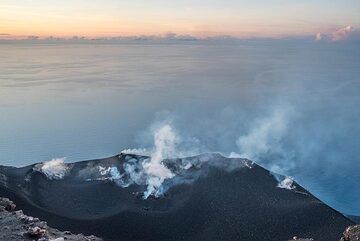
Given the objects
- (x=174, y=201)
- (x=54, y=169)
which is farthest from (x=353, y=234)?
(x=54, y=169)

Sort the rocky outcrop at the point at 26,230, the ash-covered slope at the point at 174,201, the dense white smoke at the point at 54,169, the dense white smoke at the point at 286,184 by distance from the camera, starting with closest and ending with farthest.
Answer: the rocky outcrop at the point at 26,230
the ash-covered slope at the point at 174,201
the dense white smoke at the point at 286,184
the dense white smoke at the point at 54,169

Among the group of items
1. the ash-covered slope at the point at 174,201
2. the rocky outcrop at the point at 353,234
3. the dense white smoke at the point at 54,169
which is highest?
the rocky outcrop at the point at 353,234

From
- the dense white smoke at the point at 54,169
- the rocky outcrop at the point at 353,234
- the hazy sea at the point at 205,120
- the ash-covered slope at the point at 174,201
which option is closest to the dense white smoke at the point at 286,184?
the ash-covered slope at the point at 174,201

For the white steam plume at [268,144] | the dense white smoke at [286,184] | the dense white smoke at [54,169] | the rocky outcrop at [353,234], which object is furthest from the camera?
the white steam plume at [268,144]

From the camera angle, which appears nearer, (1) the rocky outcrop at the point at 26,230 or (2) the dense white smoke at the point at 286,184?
(1) the rocky outcrop at the point at 26,230

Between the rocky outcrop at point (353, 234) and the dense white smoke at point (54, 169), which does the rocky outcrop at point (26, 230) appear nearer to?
the dense white smoke at point (54, 169)

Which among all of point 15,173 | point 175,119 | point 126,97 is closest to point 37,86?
point 126,97
